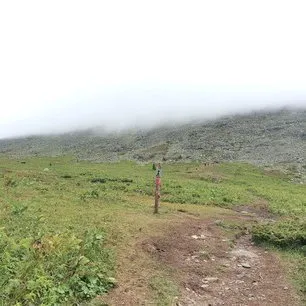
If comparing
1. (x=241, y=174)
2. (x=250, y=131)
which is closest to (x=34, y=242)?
(x=241, y=174)

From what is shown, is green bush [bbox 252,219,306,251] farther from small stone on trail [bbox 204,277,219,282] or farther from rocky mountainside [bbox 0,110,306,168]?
rocky mountainside [bbox 0,110,306,168]

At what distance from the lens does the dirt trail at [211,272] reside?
13023 millimetres

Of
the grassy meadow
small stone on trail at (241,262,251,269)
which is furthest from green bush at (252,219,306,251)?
small stone on trail at (241,262,251,269)

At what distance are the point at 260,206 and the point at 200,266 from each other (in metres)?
20.1

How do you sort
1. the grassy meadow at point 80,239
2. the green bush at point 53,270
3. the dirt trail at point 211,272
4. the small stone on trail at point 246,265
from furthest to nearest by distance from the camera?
the small stone on trail at point 246,265, the dirt trail at point 211,272, the grassy meadow at point 80,239, the green bush at point 53,270

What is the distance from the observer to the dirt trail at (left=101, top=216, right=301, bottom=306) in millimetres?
13023

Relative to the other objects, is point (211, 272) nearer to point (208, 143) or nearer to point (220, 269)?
point (220, 269)

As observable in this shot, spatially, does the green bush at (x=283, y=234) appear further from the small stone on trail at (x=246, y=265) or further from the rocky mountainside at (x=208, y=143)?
the rocky mountainside at (x=208, y=143)

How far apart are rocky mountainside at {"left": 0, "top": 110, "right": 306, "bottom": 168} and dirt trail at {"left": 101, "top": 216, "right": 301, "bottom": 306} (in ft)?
212

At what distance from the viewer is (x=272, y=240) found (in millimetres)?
19531

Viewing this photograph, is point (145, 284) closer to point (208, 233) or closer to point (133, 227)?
point (133, 227)

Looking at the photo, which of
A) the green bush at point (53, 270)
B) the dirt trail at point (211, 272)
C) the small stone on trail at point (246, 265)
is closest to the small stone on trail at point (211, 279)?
the dirt trail at point (211, 272)

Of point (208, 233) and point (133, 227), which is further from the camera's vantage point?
point (208, 233)

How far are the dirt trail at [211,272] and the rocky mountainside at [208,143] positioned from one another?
64.6m
